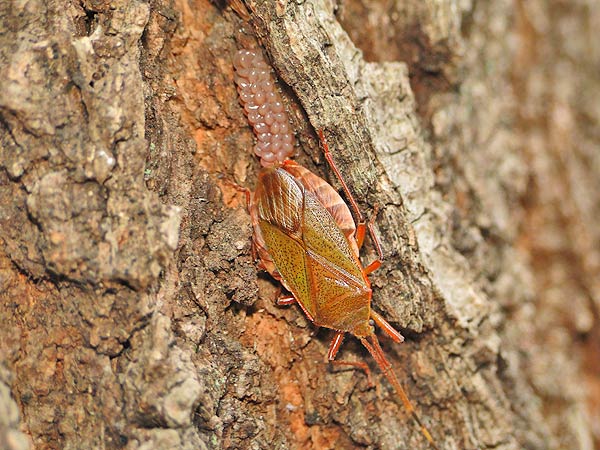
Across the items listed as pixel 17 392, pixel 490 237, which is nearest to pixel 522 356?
pixel 490 237

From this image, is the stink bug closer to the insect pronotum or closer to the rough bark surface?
the insect pronotum

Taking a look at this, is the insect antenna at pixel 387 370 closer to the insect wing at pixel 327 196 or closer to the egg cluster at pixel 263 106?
the insect wing at pixel 327 196

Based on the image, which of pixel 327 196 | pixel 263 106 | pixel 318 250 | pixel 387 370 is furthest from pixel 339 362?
pixel 263 106

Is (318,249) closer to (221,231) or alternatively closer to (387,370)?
(221,231)

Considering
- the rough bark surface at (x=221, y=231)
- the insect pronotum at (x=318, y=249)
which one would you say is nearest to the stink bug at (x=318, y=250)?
the insect pronotum at (x=318, y=249)

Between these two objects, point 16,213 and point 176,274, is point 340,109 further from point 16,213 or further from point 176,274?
point 16,213

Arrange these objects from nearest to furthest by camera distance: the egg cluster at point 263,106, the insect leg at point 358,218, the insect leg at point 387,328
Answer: the egg cluster at point 263,106 < the insect leg at point 358,218 < the insect leg at point 387,328
